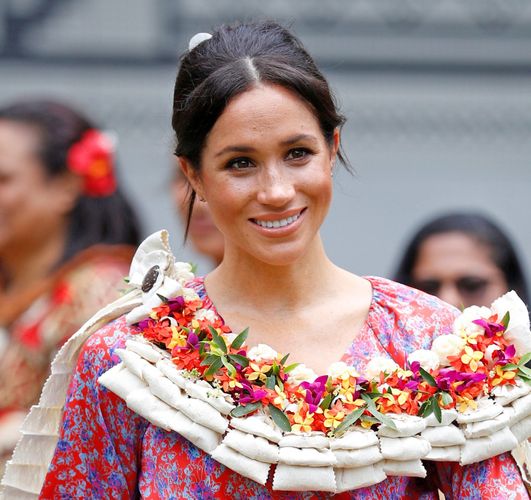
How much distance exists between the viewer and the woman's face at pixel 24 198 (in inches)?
216

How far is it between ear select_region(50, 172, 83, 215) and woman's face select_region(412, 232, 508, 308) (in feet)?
3.82

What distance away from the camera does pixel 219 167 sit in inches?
132

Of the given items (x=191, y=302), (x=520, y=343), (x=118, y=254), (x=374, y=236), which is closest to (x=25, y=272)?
(x=118, y=254)

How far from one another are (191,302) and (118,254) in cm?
183

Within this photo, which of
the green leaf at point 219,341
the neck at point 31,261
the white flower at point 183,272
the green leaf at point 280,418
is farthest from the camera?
the neck at point 31,261

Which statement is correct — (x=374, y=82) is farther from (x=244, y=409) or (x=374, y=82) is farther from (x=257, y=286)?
(x=244, y=409)

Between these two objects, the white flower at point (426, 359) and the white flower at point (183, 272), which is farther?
the white flower at point (183, 272)

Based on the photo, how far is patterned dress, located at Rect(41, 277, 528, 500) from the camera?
3.30 metres

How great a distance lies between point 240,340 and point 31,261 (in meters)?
2.26

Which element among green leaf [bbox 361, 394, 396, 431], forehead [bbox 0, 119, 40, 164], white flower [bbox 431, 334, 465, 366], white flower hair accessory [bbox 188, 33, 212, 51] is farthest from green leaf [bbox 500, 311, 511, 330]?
forehead [bbox 0, 119, 40, 164]

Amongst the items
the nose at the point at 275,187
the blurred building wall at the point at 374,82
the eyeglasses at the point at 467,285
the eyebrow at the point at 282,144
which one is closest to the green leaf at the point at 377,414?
the nose at the point at 275,187

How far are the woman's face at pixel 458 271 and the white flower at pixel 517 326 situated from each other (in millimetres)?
1478

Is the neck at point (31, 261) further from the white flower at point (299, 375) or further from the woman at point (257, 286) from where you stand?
the white flower at point (299, 375)

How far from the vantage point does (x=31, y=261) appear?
217 inches
